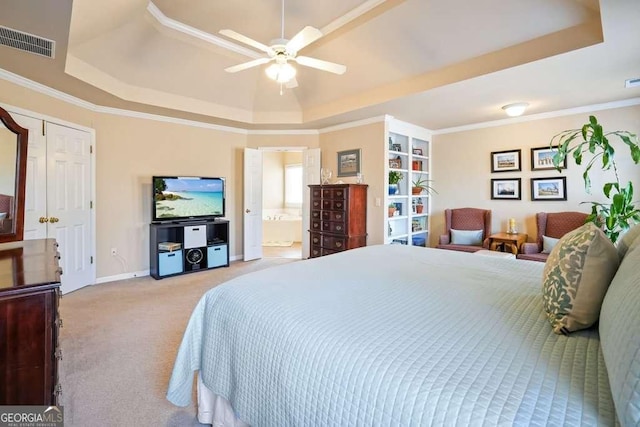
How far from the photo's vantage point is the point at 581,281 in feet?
3.57

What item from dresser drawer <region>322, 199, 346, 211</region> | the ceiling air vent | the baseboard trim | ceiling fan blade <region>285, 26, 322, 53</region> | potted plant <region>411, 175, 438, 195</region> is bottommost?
the baseboard trim

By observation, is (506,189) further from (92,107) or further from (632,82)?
(92,107)

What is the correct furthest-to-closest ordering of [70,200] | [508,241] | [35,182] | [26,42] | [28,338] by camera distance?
[508,241] → [70,200] → [35,182] → [26,42] → [28,338]

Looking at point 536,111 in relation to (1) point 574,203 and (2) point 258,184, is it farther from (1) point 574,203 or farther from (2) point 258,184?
(2) point 258,184

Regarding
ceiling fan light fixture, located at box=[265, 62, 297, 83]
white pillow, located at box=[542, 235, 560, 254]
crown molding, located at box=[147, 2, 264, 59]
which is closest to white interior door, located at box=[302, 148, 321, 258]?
crown molding, located at box=[147, 2, 264, 59]

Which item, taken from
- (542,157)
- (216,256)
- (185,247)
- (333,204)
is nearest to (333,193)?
(333,204)

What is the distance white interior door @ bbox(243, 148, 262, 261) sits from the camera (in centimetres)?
568

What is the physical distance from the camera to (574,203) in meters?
4.36

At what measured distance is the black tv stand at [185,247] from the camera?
460cm

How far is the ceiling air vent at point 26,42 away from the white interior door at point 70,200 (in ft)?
3.96

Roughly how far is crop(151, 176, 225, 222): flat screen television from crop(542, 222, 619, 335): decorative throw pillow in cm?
470

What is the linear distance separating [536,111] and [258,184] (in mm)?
4461

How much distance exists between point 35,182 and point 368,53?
3.97 metres

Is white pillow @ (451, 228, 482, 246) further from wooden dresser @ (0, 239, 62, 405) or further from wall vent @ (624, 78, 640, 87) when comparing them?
wooden dresser @ (0, 239, 62, 405)
